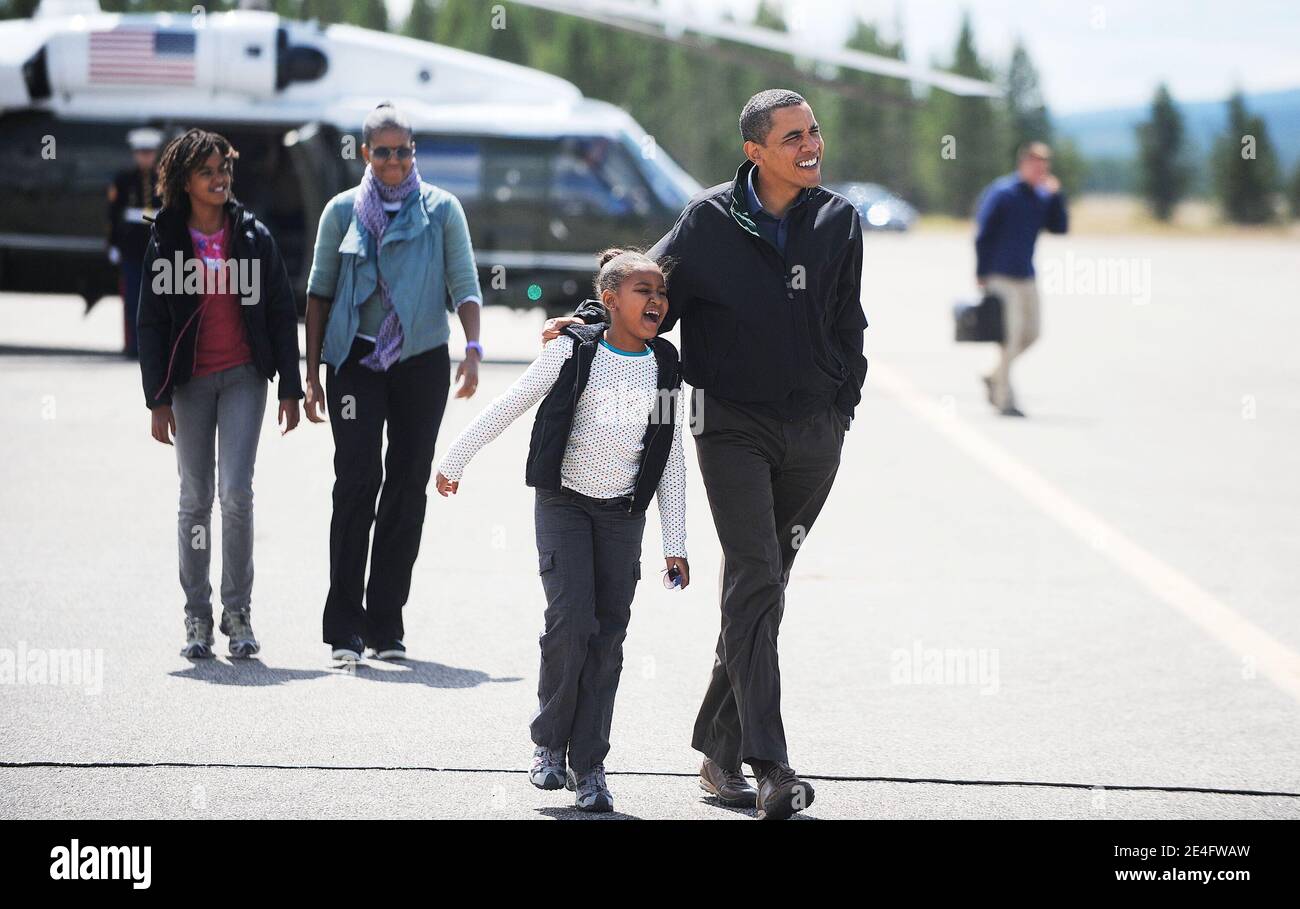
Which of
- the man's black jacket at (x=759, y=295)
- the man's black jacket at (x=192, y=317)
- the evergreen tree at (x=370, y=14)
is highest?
the evergreen tree at (x=370, y=14)

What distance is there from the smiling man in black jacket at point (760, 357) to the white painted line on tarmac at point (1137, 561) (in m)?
2.35

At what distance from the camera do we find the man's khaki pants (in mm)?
14852

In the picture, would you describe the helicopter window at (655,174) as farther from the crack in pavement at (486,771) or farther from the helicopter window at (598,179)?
the crack in pavement at (486,771)

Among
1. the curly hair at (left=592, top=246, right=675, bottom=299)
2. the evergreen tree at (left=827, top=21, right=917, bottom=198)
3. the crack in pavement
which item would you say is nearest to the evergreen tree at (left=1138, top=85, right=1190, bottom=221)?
Answer: the evergreen tree at (left=827, top=21, right=917, bottom=198)

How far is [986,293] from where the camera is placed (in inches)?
592

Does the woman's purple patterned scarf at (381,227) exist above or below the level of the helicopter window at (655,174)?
above

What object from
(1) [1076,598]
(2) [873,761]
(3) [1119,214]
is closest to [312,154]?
(1) [1076,598]

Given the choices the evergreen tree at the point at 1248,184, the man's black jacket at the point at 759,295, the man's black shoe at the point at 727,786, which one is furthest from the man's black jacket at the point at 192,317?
the evergreen tree at the point at 1248,184

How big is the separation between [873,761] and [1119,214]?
14068cm

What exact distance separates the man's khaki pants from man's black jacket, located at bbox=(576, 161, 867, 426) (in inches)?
383

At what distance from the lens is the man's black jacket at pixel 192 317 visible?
22.4 ft

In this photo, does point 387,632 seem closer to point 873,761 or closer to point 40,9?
point 873,761

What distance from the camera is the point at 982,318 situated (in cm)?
1492

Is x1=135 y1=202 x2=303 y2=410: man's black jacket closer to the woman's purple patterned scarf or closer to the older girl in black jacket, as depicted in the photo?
the older girl in black jacket
